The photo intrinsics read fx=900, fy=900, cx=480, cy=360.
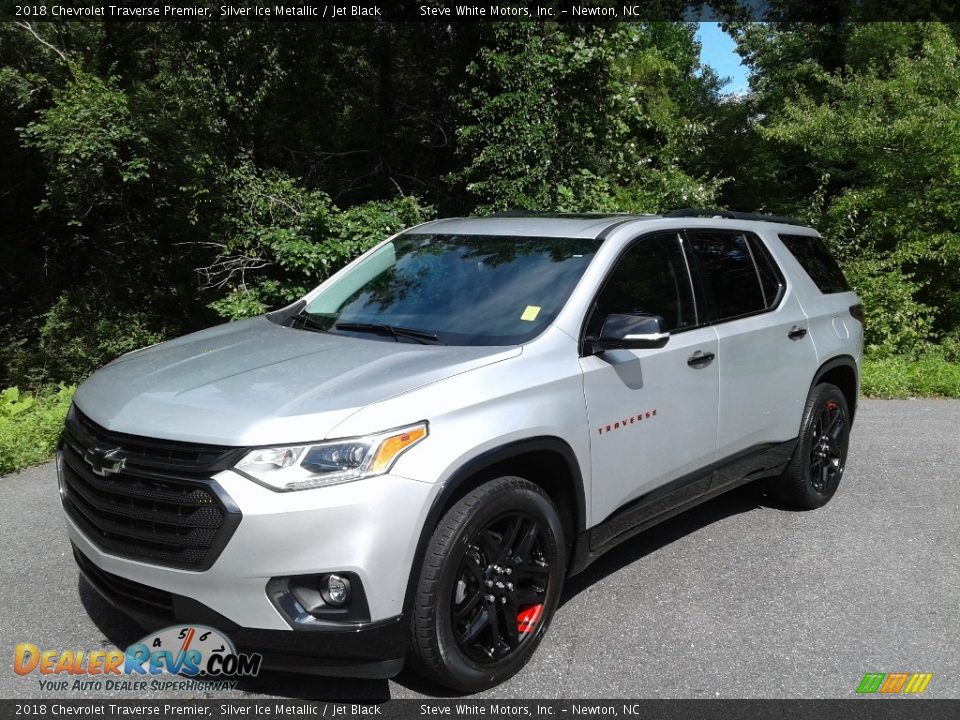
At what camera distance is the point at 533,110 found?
39.5 ft

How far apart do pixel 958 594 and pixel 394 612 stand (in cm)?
304

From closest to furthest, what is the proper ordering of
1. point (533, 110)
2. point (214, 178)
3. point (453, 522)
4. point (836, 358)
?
point (453, 522) < point (836, 358) < point (533, 110) < point (214, 178)

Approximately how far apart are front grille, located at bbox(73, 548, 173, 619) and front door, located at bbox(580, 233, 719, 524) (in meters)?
1.78

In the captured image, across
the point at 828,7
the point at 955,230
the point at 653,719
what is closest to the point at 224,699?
the point at 653,719

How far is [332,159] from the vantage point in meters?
16.0

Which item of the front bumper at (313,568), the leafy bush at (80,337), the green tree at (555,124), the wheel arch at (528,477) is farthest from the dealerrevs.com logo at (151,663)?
the leafy bush at (80,337)

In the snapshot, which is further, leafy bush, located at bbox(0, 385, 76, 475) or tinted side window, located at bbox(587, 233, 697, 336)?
leafy bush, located at bbox(0, 385, 76, 475)

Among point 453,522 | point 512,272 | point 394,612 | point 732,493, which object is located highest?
point 512,272

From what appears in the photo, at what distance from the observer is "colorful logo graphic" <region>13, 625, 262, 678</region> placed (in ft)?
10.6

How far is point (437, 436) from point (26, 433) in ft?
15.8

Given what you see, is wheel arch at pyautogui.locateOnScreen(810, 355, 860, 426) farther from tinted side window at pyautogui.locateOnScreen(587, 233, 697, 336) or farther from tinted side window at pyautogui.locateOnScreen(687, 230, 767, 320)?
tinted side window at pyautogui.locateOnScreen(587, 233, 697, 336)

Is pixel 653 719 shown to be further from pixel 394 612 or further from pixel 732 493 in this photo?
pixel 732 493

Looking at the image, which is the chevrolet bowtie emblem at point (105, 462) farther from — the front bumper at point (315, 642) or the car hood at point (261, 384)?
the front bumper at point (315, 642)

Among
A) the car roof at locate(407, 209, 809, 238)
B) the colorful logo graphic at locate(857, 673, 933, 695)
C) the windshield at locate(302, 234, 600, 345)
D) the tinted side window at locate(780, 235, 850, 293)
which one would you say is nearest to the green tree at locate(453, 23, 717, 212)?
the tinted side window at locate(780, 235, 850, 293)
